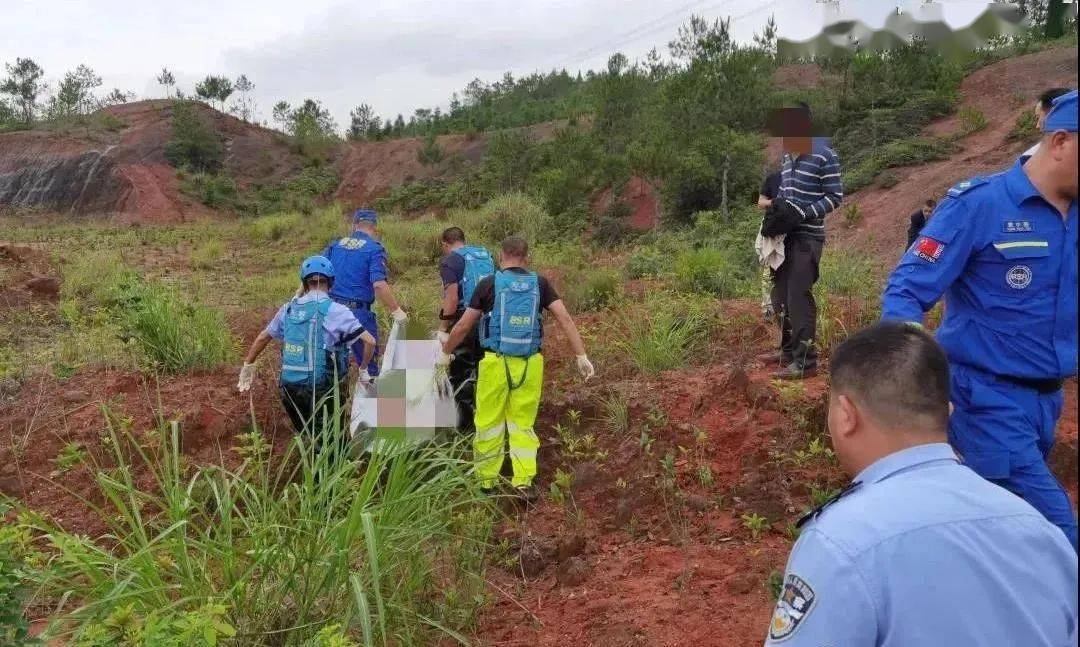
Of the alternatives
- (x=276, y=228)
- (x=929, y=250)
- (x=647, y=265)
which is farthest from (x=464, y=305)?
(x=276, y=228)

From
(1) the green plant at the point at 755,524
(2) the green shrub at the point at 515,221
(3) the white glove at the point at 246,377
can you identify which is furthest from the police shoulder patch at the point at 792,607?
(2) the green shrub at the point at 515,221

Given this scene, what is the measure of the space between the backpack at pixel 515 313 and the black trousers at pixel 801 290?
5.44 feet

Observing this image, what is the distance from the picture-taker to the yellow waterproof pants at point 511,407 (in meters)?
4.56

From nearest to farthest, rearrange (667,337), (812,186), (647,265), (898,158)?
(812,186) → (667,337) → (647,265) → (898,158)

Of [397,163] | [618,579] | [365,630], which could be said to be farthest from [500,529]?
[397,163]

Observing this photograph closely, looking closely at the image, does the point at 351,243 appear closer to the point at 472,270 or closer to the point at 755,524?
the point at 472,270

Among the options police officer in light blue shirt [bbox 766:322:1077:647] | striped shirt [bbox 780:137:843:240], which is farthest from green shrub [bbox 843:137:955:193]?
police officer in light blue shirt [bbox 766:322:1077:647]

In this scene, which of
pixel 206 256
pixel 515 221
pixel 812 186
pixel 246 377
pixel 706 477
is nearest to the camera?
pixel 706 477

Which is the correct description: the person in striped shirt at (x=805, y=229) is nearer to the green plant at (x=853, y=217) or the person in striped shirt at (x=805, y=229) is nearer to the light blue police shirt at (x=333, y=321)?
the light blue police shirt at (x=333, y=321)

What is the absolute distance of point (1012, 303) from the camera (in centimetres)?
232

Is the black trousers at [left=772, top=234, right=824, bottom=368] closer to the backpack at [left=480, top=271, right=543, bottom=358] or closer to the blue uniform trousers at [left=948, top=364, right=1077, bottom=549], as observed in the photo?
the backpack at [left=480, top=271, right=543, bottom=358]

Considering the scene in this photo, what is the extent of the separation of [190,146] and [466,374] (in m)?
34.9

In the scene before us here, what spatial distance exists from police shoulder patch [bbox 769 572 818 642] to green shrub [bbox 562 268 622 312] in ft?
25.6

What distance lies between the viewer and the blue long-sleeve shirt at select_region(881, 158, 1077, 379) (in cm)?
229
